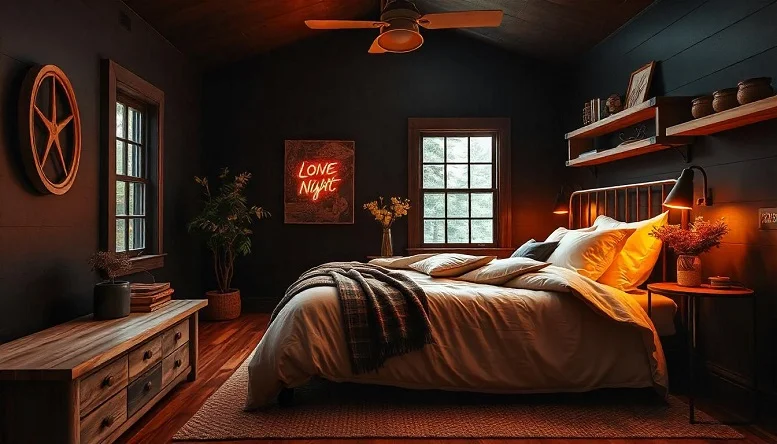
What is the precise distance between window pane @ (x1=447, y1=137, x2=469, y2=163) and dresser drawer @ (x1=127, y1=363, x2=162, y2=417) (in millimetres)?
4052

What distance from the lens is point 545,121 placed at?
6.00 meters

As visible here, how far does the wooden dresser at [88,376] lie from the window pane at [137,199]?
1573 millimetres

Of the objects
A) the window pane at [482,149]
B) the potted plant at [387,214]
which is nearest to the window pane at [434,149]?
the window pane at [482,149]

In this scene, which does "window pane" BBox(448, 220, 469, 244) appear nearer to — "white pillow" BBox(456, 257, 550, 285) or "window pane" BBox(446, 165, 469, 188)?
"window pane" BBox(446, 165, 469, 188)

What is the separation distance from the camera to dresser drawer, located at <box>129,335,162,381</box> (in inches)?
101

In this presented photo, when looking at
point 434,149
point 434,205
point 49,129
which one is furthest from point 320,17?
point 49,129

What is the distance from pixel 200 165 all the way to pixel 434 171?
2.68 meters

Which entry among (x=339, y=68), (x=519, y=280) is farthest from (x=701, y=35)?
(x=339, y=68)

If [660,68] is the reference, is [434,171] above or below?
below

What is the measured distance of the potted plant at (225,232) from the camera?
5.27m

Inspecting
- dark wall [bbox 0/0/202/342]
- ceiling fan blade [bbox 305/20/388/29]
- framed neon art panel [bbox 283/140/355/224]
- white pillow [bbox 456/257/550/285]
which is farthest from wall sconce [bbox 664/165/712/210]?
dark wall [bbox 0/0/202/342]

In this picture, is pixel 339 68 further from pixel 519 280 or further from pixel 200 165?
pixel 519 280

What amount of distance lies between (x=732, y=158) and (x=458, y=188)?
3176 millimetres

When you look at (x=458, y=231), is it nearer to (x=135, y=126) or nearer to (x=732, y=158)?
(x=732, y=158)
